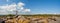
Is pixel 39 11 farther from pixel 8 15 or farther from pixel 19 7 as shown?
pixel 8 15

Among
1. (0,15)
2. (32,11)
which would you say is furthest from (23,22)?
(0,15)

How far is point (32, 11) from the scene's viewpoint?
2.31 metres

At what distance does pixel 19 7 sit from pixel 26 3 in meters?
0.18

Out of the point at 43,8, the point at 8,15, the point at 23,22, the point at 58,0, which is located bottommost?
the point at 23,22

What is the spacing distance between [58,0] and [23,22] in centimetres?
94

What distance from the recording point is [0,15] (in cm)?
230

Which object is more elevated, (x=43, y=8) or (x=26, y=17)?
(x=43, y=8)

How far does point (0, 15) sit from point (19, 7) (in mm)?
462

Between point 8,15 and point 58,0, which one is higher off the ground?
point 58,0

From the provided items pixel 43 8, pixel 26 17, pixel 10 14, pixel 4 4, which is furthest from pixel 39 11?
pixel 4 4

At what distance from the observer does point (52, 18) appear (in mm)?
2303

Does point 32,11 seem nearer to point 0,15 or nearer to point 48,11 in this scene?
point 48,11

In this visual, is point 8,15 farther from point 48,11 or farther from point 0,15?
point 48,11

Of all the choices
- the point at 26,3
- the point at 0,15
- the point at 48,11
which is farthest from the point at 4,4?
the point at 48,11
